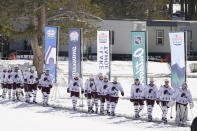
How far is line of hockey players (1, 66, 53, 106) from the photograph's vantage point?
25.2 metres

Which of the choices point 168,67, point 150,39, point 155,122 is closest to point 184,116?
point 155,122

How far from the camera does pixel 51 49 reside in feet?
96.4

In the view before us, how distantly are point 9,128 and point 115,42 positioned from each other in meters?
34.1

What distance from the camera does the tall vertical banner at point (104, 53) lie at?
2675 cm

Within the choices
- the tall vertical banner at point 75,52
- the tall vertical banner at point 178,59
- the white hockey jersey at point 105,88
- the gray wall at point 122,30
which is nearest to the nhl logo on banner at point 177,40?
the tall vertical banner at point 178,59

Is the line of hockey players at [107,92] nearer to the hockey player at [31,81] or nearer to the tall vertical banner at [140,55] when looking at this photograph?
the hockey player at [31,81]

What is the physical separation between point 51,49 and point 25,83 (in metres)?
3.56

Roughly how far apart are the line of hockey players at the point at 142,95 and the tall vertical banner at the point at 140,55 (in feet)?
10.4

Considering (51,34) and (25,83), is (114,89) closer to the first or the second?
(25,83)

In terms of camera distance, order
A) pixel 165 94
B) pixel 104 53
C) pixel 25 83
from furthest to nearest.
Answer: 1. pixel 104 53
2. pixel 25 83
3. pixel 165 94

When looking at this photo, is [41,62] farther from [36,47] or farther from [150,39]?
[150,39]

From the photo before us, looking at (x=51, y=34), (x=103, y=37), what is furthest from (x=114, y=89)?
(x=51, y=34)

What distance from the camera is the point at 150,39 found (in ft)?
182

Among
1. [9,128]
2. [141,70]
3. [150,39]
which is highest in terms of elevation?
[150,39]
